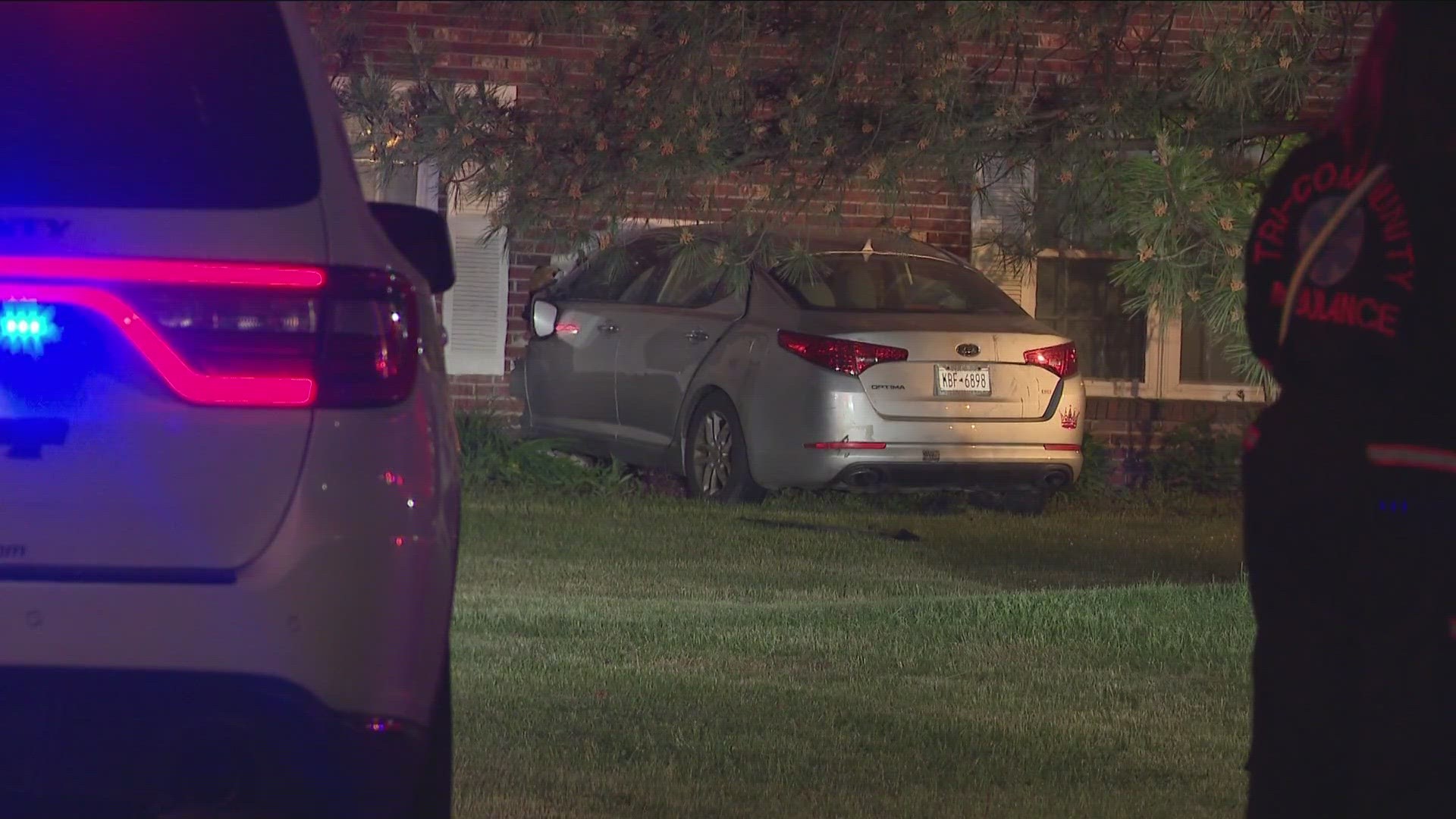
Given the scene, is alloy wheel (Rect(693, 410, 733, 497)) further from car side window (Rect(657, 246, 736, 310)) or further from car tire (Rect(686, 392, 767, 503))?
car side window (Rect(657, 246, 736, 310))

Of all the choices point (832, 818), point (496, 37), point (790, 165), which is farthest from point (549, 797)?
point (496, 37)

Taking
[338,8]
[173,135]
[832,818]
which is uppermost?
[338,8]

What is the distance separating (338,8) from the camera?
10773 mm

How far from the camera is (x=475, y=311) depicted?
50.9 feet

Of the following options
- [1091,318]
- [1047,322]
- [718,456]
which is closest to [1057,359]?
[718,456]

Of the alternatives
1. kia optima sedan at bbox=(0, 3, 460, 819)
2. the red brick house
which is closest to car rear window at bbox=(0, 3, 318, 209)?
kia optima sedan at bbox=(0, 3, 460, 819)

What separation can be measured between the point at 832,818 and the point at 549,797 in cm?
66

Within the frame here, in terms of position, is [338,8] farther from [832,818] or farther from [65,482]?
[65,482]

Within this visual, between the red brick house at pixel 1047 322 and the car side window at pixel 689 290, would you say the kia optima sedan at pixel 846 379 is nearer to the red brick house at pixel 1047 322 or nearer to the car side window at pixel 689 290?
the car side window at pixel 689 290

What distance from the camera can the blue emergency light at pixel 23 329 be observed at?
11.1 ft

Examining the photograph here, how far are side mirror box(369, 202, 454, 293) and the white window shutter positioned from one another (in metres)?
11.4

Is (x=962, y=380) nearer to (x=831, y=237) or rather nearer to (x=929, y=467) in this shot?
(x=929, y=467)

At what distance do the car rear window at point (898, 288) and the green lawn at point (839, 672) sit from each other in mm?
1231

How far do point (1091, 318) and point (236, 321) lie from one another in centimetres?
1269
